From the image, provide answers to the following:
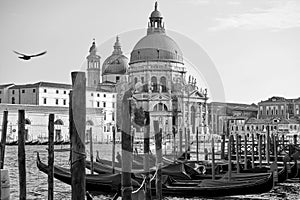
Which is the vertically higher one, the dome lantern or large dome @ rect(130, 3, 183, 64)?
the dome lantern

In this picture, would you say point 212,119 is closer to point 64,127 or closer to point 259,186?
point 64,127

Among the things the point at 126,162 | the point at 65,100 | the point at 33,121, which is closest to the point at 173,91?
the point at 65,100

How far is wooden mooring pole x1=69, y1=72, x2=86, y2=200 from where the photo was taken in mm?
4441

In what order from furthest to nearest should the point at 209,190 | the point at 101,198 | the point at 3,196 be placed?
the point at 101,198, the point at 209,190, the point at 3,196

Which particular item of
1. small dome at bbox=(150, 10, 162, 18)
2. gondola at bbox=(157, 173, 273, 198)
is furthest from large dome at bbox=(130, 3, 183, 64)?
gondola at bbox=(157, 173, 273, 198)

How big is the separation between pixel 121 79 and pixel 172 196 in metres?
40.2

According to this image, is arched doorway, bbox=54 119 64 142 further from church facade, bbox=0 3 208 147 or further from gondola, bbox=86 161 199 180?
gondola, bbox=86 161 199 180

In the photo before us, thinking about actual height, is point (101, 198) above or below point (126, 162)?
below

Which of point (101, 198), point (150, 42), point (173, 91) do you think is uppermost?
point (150, 42)

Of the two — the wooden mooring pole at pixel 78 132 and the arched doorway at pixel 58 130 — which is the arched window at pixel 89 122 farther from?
the wooden mooring pole at pixel 78 132

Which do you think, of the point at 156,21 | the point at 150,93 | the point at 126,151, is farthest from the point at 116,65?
the point at 126,151

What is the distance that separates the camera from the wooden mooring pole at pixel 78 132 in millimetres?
4441

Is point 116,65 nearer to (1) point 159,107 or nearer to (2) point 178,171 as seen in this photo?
(1) point 159,107

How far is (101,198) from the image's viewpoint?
8.29 metres
